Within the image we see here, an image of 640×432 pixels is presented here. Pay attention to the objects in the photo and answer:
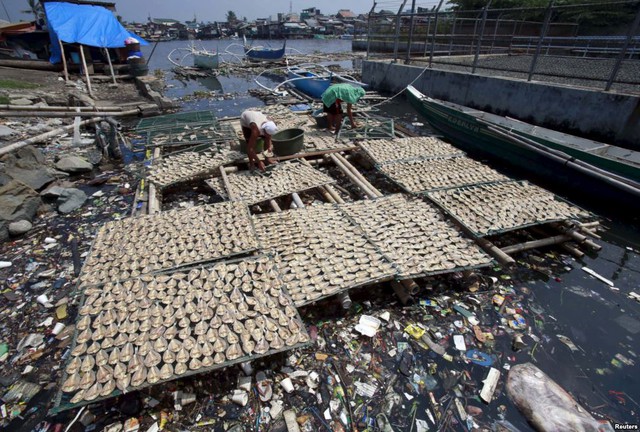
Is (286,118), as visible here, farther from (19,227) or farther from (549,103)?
(549,103)

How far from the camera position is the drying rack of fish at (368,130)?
30.0 feet

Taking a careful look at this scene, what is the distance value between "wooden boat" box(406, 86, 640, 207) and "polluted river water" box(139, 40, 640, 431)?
97 cm

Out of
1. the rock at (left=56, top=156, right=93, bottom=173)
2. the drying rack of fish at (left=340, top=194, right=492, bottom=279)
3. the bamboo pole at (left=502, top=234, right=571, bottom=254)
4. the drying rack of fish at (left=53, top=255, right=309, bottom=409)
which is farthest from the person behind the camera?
the rock at (left=56, top=156, right=93, bottom=173)

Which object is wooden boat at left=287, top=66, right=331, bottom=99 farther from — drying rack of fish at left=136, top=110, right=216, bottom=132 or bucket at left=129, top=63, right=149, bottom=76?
bucket at left=129, top=63, right=149, bottom=76

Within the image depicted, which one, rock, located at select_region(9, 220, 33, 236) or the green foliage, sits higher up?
the green foliage

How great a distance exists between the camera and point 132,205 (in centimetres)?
641

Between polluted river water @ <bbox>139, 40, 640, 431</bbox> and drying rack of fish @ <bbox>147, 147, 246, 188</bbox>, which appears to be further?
drying rack of fish @ <bbox>147, 147, 246, 188</bbox>

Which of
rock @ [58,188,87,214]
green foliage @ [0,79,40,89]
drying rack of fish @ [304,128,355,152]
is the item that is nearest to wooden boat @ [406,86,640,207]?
drying rack of fish @ [304,128,355,152]

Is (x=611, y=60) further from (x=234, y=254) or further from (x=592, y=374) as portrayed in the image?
(x=234, y=254)

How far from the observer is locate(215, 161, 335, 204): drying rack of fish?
609 centimetres

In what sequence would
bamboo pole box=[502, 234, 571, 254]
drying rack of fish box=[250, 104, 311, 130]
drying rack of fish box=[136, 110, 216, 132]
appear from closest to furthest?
bamboo pole box=[502, 234, 571, 254] → drying rack of fish box=[136, 110, 216, 132] → drying rack of fish box=[250, 104, 311, 130]

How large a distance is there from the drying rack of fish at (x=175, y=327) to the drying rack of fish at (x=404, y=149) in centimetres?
457

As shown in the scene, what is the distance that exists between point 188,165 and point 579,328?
25.1 feet

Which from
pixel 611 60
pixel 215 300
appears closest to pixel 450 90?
pixel 611 60
